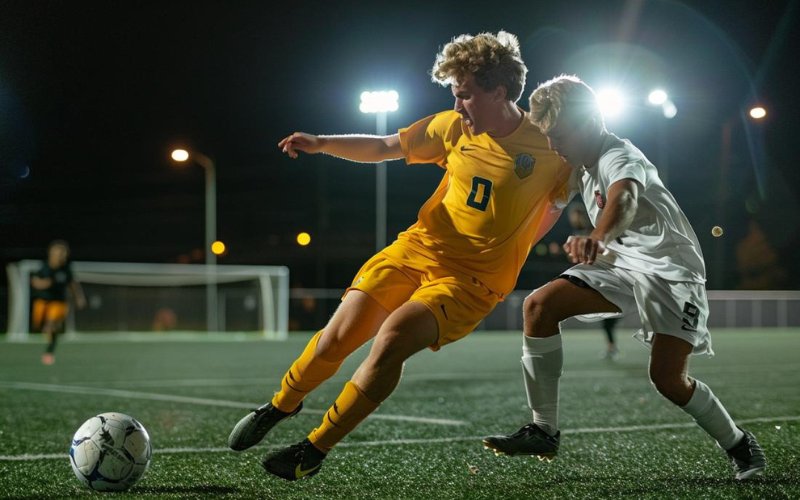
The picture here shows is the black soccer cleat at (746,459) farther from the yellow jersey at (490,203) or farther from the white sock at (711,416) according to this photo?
the yellow jersey at (490,203)

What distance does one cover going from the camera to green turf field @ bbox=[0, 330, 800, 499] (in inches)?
156

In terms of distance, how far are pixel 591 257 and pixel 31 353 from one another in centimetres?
1572

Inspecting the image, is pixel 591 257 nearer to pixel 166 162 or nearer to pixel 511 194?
pixel 511 194

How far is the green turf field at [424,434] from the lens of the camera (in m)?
3.96

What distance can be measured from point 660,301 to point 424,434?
7.82ft

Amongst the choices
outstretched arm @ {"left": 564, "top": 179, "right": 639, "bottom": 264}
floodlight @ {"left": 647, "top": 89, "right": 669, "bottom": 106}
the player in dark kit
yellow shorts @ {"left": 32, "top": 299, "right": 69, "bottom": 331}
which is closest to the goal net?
yellow shorts @ {"left": 32, "top": 299, "right": 69, "bottom": 331}

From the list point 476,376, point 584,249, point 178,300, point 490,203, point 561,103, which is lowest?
point 178,300

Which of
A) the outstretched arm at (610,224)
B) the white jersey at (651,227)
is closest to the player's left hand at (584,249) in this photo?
the outstretched arm at (610,224)

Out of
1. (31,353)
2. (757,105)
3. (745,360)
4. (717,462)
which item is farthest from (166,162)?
(717,462)

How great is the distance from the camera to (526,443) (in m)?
4.07

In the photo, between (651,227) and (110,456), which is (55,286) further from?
(651,227)

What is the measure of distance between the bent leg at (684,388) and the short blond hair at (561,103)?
40.8 inches

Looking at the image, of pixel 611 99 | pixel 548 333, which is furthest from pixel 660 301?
pixel 611 99

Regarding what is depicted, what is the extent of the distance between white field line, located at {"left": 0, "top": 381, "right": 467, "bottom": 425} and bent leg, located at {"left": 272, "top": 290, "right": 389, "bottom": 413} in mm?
2533
